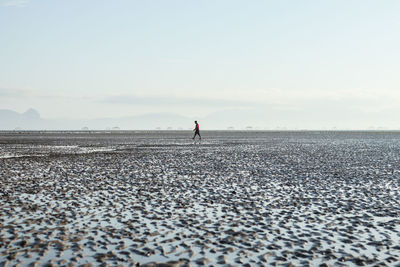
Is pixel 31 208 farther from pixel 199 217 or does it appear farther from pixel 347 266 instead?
pixel 347 266

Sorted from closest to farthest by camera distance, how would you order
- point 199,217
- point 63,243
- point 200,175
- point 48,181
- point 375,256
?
point 375,256
point 63,243
point 199,217
point 48,181
point 200,175

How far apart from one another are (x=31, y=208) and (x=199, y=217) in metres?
6.64

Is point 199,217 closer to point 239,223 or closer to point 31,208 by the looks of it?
point 239,223

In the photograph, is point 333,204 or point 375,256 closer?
point 375,256

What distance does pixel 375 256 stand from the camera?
33.3ft

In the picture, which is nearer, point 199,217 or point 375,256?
point 375,256

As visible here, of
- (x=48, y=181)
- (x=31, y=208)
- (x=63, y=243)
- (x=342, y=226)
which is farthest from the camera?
(x=48, y=181)

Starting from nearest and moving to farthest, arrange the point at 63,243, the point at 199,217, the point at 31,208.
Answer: the point at 63,243 → the point at 199,217 → the point at 31,208

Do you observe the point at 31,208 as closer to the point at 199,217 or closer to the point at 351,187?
the point at 199,217

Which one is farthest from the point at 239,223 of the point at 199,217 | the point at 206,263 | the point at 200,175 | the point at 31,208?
the point at 200,175

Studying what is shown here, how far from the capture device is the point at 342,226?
13.2 metres

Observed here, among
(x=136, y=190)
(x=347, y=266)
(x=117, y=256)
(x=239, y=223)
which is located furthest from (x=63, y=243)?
(x=136, y=190)

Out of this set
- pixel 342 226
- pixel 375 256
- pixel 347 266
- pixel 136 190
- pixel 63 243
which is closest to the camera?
pixel 347 266

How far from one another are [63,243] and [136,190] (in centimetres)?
941
